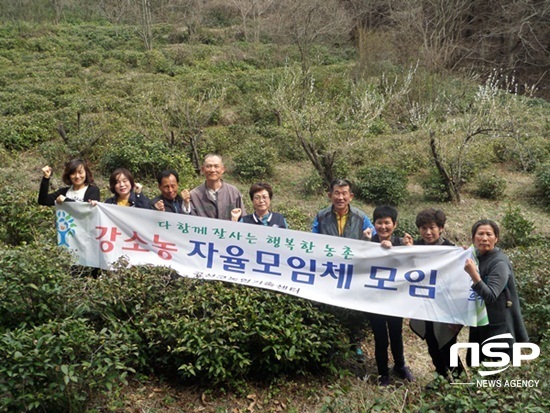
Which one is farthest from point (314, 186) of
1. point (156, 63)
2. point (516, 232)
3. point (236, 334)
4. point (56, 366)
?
point (156, 63)

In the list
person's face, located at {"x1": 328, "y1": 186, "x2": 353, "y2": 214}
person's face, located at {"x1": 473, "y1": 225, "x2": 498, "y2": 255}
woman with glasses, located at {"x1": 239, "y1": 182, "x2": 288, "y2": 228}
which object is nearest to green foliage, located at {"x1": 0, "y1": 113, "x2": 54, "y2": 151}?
woman with glasses, located at {"x1": 239, "y1": 182, "x2": 288, "y2": 228}

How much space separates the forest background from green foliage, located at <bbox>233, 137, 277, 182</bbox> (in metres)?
0.04

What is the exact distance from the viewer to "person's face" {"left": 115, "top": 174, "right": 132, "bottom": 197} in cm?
486

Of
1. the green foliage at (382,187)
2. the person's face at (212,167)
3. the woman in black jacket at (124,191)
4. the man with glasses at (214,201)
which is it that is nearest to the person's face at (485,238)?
the man with glasses at (214,201)

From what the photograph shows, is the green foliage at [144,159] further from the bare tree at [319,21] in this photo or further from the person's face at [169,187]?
the bare tree at [319,21]

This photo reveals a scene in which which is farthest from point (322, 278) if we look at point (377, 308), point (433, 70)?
point (433, 70)

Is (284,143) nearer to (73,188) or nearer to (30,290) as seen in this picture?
(73,188)

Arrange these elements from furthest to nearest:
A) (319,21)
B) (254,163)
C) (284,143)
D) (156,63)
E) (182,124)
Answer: (319,21), (156,63), (284,143), (182,124), (254,163)

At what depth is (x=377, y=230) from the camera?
4242 mm

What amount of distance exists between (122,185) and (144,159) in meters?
4.61

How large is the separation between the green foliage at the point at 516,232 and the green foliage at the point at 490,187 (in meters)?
1.74

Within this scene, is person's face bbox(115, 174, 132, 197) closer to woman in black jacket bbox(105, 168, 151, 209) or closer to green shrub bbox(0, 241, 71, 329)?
woman in black jacket bbox(105, 168, 151, 209)

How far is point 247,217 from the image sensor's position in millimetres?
4652

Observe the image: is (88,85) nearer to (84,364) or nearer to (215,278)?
(215,278)
